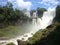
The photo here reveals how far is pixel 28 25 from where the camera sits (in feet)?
435

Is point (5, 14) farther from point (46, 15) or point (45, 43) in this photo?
point (45, 43)

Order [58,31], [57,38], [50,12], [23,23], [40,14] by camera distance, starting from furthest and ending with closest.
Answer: [40,14] < [23,23] < [50,12] < [58,31] < [57,38]

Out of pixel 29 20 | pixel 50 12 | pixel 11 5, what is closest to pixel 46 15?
pixel 50 12

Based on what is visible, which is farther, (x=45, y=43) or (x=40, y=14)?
(x=40, y=14)

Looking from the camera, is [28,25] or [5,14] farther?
[28,25]

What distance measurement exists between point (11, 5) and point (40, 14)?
2234 centimetres

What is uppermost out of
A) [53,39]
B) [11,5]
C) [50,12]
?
[11,5]

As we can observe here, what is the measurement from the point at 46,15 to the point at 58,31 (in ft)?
314

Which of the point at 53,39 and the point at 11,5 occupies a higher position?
the point at 11,5

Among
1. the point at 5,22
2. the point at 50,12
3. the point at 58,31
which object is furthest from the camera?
the point at 50,12

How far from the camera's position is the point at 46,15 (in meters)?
127

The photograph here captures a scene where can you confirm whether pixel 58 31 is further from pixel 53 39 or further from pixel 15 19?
pixel 15 19

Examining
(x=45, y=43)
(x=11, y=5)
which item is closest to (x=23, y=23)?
(x=11, y=5)

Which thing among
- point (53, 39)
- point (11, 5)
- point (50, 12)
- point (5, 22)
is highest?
point (11, 5)
